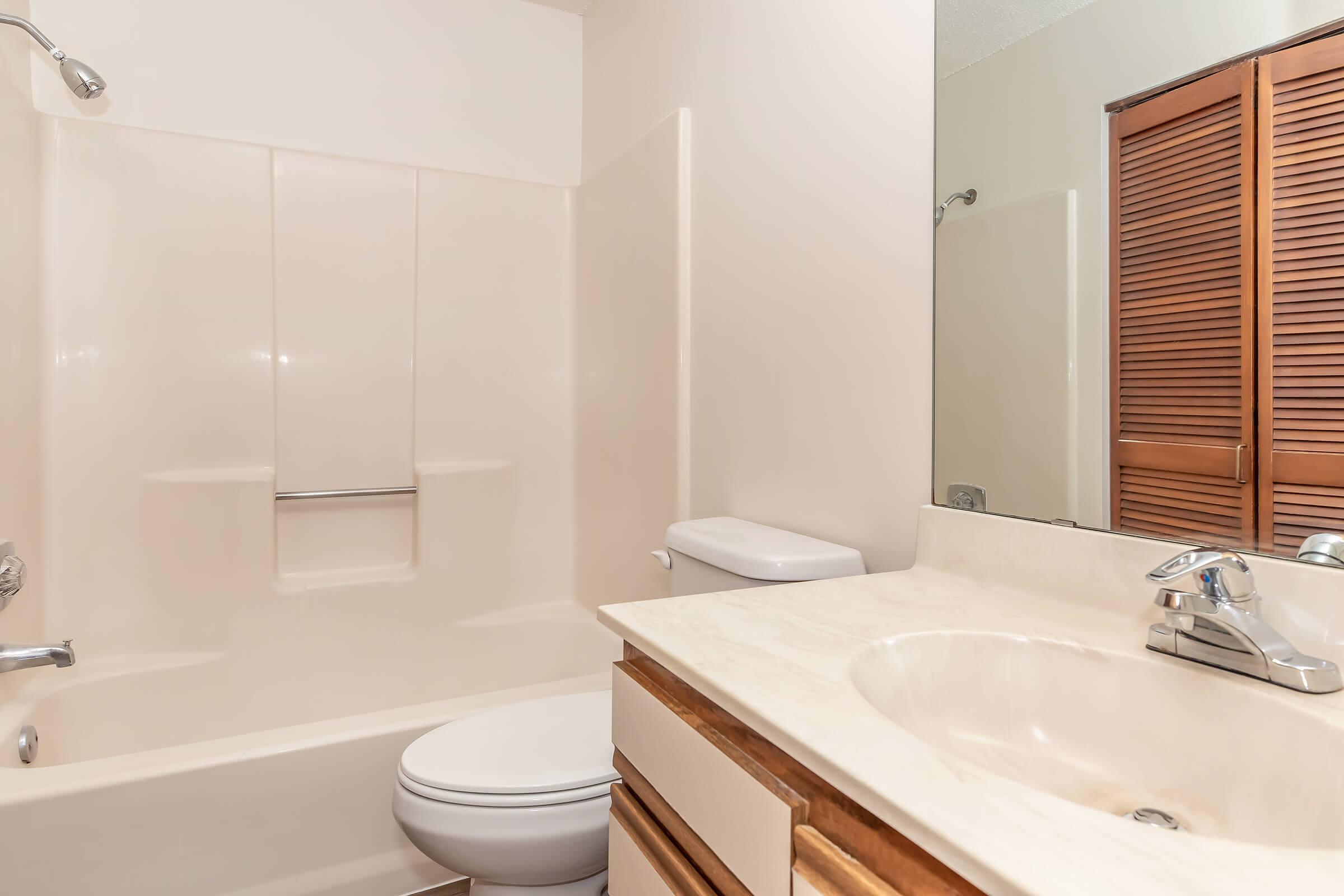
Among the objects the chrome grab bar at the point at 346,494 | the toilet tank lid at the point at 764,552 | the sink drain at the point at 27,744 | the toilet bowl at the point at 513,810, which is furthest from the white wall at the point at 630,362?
the sink drain at the point at 27,744

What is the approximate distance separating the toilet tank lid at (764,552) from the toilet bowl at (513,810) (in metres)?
0.37

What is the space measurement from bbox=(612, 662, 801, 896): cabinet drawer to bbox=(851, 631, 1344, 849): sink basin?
0.15 meters

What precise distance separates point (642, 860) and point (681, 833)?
109 mm

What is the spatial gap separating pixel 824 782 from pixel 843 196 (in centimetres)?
105

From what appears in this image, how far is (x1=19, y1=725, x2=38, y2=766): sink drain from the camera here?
1484 mm

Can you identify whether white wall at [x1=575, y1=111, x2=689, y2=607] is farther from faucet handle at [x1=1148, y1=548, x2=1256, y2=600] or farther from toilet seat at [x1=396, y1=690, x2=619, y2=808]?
faucet handle at [x1=1148, y1=548, x2=1256, y2=600]

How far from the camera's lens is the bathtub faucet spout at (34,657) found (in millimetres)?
1345

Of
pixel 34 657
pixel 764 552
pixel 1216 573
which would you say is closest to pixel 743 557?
pixel 764 552

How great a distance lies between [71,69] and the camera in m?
1.63

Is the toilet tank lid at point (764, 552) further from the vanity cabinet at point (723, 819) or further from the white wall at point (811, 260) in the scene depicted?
the vanity cabinet at point (723, 819)

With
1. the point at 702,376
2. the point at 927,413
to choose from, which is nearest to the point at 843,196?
the point at 927,413

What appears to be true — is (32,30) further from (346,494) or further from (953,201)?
(953,201)

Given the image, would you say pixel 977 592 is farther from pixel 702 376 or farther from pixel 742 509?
pixel 702 376

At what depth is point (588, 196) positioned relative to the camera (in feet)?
7.95
